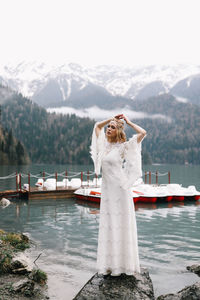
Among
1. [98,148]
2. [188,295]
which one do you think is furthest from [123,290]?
[98,148]

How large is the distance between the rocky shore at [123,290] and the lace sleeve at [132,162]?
207 cm

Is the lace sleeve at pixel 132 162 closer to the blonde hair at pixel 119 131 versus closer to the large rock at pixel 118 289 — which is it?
the blonde hair at pixel 119 131

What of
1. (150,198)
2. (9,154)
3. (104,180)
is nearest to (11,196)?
(150,198)

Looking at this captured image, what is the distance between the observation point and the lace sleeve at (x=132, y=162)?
259 inches

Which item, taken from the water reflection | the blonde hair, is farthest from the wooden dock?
the blonde hair

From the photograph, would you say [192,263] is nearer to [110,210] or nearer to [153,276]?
[153,276]

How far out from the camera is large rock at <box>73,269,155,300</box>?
612 cm

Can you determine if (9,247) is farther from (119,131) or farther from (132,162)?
(119,131)

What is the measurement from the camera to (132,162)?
6.66 m

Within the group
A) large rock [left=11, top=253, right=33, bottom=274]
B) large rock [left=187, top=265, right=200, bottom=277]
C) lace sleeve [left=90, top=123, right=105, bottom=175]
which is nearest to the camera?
lace sleeve [left=90, top=123, right=105, bottom=175]

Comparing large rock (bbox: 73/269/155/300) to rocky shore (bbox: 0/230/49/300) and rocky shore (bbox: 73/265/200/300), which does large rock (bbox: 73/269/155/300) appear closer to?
rocky shore (bbox: 73/265/200/300)

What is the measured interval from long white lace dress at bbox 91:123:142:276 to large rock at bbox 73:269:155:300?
0.17m

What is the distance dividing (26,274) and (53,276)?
0.92 metres

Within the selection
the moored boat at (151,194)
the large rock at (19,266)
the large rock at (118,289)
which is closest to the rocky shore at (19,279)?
the large rock at (19,266)
